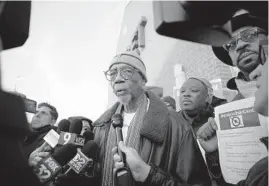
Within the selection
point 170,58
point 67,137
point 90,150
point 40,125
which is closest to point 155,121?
point 90,150

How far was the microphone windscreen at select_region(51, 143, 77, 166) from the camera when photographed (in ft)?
4.34

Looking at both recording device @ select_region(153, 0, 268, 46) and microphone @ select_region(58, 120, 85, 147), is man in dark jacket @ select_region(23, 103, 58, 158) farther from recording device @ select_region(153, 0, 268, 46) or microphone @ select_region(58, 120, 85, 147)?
recording device @ select_region(153, 0, 268, 46)

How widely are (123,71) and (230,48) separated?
76 centimetres

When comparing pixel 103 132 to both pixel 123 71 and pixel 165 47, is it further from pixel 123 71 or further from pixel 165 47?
pixel 165 47

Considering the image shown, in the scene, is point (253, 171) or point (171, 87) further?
point (171, 87)

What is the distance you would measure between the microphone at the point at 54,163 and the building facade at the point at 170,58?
2249 mm

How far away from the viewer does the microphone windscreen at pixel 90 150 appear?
1368 mm

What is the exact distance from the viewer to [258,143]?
0.91 metres

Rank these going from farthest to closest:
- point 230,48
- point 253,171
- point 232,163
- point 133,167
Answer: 1. point 230,48
2. point 133,167
3. point 232,163
4. point 253,171

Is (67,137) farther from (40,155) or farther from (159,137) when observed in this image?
(159,137)

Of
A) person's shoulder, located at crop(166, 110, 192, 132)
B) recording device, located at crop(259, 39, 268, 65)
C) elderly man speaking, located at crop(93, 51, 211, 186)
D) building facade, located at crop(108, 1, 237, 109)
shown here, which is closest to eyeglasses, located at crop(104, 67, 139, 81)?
elderly man speaking, located at crop(93, 51, 211, 186)

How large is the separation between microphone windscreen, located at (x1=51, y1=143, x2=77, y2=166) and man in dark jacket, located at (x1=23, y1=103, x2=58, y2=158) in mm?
1073

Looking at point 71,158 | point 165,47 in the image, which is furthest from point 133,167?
point 165,47

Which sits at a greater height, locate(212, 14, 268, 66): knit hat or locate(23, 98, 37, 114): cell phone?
locate(212, 14, 268, 66): knit hat
